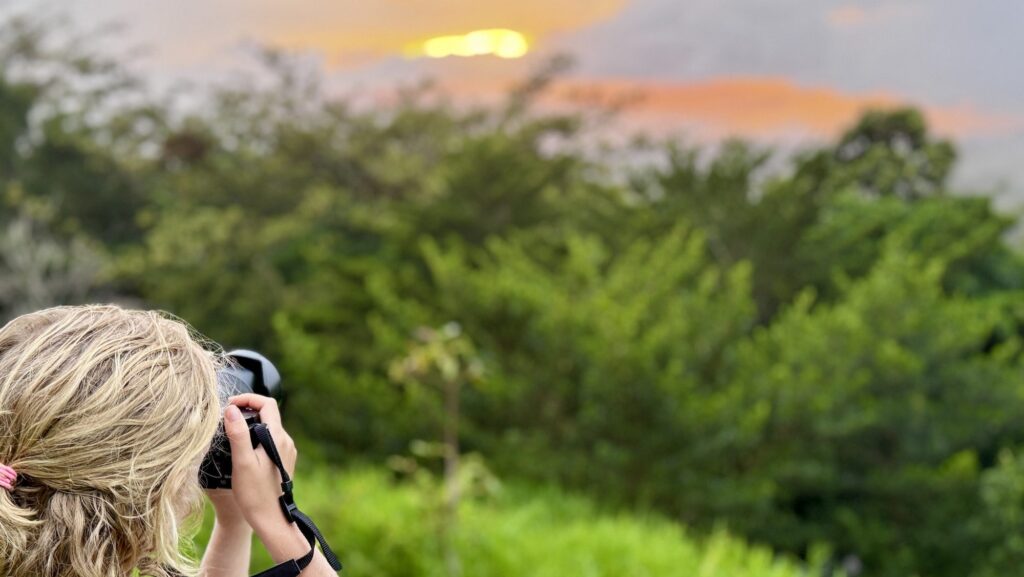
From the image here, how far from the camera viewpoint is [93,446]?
3.22ft

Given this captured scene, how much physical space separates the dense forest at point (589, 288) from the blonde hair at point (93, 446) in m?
2.96

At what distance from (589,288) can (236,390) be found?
7.99 meters

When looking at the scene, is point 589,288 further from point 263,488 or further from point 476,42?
point 263,488

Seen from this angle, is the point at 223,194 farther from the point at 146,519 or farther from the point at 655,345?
the point at 146,519

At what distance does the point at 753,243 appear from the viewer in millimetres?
12578

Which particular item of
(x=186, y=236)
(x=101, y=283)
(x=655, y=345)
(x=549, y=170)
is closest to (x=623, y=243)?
(x=549, y=170)

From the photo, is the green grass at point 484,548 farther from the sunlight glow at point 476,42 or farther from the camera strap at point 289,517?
the sunlight glow at point 476,42

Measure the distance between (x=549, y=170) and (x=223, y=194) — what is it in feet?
22.4

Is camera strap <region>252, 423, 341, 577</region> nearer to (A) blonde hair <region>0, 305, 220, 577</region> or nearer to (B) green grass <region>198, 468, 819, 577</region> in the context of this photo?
(A) blonde hair <region>0, 305, 220, 577</region>

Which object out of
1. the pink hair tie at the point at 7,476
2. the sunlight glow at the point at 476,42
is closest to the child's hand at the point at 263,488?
the pink hair tie at the point at 7,476

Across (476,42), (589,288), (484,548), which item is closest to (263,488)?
(484,548)

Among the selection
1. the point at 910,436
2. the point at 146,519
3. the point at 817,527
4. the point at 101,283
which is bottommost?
the point at 101,283

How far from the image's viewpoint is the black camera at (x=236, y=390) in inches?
42.8

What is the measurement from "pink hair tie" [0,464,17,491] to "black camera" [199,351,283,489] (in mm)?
181
